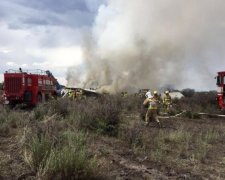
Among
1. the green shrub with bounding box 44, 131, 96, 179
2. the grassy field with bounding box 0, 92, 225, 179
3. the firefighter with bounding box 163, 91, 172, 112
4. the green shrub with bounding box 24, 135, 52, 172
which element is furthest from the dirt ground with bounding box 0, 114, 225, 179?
the firefighter with bounding box 163, 91, 172, 112

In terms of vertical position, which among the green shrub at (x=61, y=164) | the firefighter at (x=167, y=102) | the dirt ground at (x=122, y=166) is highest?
the firefighter at (x=167, y=102)

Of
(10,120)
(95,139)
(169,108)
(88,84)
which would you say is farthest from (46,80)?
(88,84)

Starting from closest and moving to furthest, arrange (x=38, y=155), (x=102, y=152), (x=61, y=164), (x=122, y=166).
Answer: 1. (x=61, y=164)
2. (x=38, y=155)
3. (x=122, y=166)
4. (x=102, y=152)

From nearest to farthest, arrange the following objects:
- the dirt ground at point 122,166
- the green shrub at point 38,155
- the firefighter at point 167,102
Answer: the green shrub at point 38,155, the dirt ground at point 122,166, the firefighter at point 167,102

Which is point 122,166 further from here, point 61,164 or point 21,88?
point 21,88

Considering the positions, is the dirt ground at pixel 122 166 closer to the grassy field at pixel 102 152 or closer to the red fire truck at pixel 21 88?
the grassy field at pixel 102 152

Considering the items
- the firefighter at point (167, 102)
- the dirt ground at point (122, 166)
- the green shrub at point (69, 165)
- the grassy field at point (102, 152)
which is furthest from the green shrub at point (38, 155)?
the firefighter at point (167, 102)

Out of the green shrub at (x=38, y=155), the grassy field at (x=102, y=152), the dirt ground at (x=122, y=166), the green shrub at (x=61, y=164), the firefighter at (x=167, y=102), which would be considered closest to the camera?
the green shrub at (x=61, y=164)

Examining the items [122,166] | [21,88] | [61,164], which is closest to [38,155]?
[61,164]

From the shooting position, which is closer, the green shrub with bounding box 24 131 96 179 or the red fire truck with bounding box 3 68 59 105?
the green shrub with bounding box 24 131 96 179

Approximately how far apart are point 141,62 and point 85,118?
1422 inches

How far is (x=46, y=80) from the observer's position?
3316 centimetres

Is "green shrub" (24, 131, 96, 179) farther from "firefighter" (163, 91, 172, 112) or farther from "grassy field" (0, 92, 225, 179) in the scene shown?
"firefighter" (163, 91, 172, 112)

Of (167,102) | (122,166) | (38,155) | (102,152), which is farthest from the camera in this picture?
(167,102)
